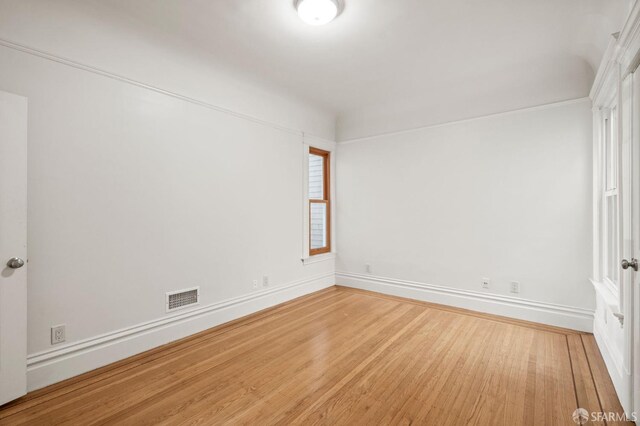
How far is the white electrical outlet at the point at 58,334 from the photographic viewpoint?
223cm

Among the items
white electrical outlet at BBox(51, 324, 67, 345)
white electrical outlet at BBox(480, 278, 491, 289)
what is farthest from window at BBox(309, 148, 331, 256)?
white electrical outlet at BBox(51, 324, 67, 345)

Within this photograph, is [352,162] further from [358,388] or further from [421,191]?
[358,388]

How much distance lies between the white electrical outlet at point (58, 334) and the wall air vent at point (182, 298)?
2.60ft

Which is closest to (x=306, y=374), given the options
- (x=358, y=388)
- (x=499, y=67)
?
(x=358, y=388)

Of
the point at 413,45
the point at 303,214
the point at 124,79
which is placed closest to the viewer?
the point at 124,79

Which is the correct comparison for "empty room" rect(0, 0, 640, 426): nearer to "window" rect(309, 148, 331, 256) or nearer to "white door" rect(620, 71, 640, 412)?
"white door" rect(620, 71, 640, 412)

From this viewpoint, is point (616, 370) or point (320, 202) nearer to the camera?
point (616, 370)

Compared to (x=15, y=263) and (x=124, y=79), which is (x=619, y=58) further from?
(x=15, y=263)

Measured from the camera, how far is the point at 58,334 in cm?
225

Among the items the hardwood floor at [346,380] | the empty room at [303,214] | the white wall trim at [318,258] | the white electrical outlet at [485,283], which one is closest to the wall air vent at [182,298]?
the empty room at [303,214]

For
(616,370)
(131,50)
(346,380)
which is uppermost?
(131,50)

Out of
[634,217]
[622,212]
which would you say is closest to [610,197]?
[622,212]

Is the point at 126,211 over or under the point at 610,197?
under

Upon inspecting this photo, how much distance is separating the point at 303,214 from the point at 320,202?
22.6 inches
